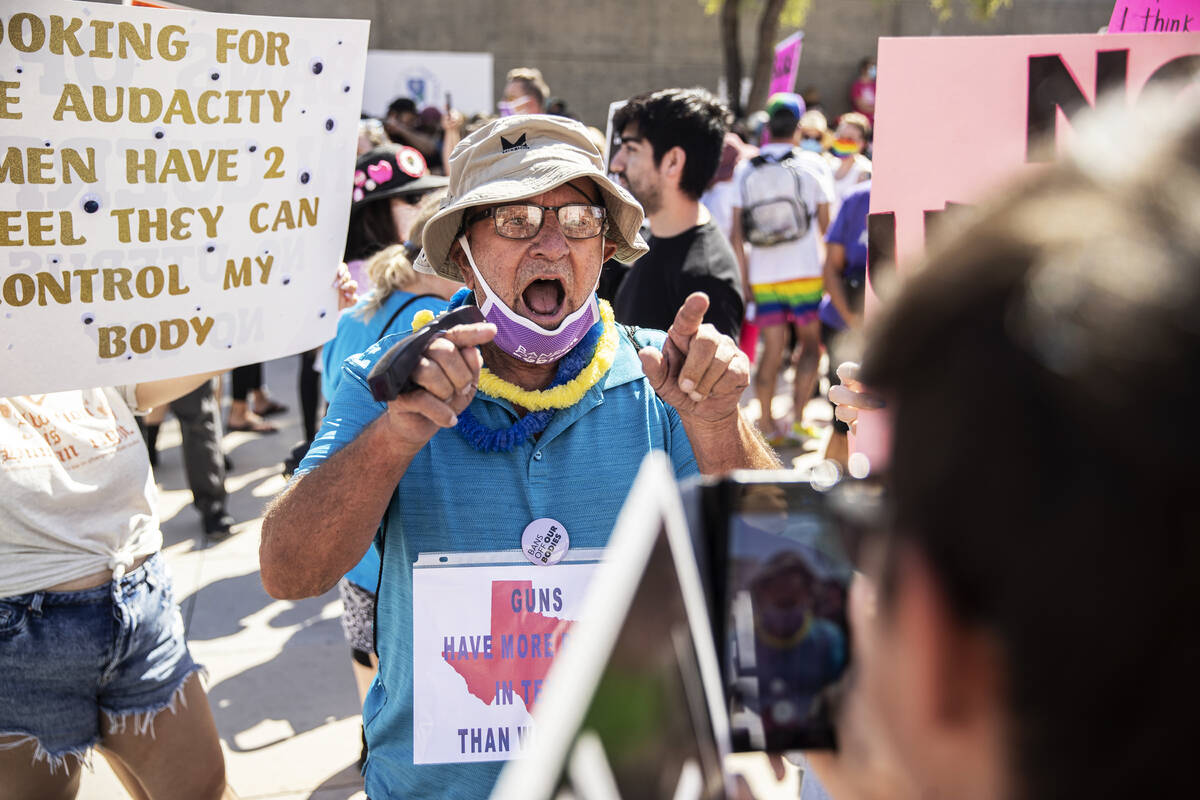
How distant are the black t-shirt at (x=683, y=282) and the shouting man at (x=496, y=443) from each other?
1.57 m

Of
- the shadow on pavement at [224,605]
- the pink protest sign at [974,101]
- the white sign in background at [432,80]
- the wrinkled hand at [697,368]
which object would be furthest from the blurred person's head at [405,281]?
the white sign in background at [432,80]

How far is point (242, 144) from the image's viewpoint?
2.27 m

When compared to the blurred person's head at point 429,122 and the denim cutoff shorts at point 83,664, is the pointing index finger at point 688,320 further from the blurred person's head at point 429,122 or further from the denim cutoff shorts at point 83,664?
the blurred person's head at point 429,122

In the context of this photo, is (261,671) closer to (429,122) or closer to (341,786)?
(341,786)

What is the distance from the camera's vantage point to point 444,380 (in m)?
1.49

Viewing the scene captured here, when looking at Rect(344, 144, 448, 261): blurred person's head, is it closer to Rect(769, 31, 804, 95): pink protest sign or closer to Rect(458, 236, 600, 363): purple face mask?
Rect(458, 236, 600, 363): purple face mask

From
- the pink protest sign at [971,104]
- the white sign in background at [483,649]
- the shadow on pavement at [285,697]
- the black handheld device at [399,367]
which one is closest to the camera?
the black handheld device at [399,367]

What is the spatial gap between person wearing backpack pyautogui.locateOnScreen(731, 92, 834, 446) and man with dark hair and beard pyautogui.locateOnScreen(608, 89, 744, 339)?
103 inches

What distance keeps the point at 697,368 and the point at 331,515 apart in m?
0.67

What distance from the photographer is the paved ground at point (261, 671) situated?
11.2 ft

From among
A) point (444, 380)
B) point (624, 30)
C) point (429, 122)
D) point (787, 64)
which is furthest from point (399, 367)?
point (624, 30)

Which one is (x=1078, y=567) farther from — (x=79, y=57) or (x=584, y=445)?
(x=79, y=57)

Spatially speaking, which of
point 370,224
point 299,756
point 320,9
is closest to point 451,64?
point 320,9

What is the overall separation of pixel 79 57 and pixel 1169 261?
2.13m
